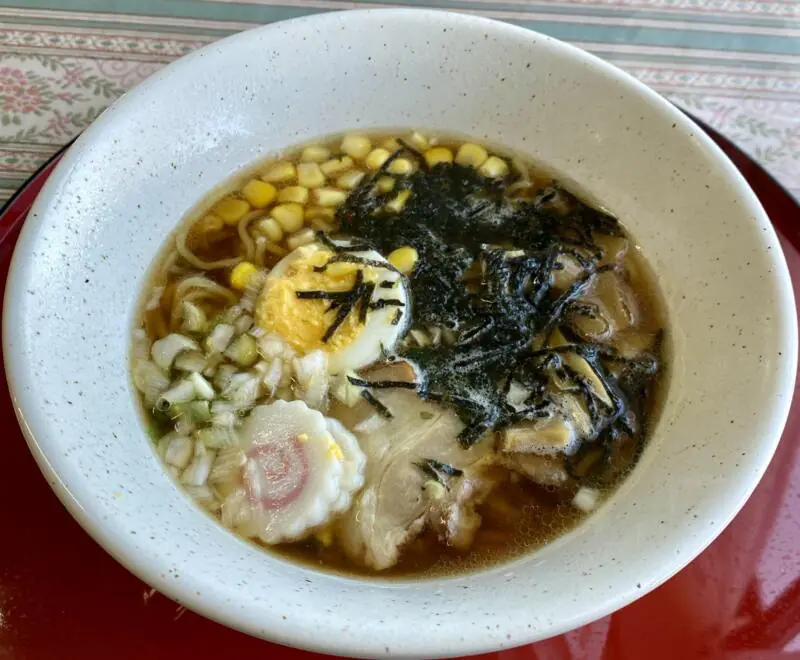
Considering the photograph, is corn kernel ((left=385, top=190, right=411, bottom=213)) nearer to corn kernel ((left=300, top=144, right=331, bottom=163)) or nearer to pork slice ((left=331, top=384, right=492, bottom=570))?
corn kernel ((left=300, top=144, right=331, bottom=163))

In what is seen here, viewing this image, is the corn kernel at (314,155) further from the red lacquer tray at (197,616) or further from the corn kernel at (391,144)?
the red lacquer tray at (197,616)

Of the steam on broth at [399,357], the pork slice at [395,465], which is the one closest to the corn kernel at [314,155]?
the steam on broth at [399,357]

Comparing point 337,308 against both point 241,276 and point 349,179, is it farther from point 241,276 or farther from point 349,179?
point 349,179

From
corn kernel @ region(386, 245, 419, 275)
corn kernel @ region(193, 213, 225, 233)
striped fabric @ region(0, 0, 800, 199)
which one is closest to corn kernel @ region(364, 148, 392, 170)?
corn kernel @ region(386, 245, 419, 275)

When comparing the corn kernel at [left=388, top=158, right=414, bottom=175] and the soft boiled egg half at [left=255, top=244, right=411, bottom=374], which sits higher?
the corn kernel at [left=388, top=158, right=414, bottom=175]

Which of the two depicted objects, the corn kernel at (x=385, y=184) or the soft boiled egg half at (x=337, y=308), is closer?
the soft boiled egg half at (x=337, y=308)
